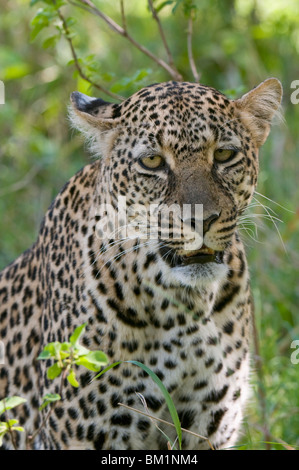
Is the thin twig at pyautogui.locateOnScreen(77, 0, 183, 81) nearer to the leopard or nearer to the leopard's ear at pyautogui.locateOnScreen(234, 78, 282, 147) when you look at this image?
the leopard

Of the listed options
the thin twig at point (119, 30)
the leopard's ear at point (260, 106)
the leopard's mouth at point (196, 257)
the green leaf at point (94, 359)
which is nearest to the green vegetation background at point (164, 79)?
the thin twig at point (119, 30)

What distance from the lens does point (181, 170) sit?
4648mm

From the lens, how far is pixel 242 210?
16.2 feet

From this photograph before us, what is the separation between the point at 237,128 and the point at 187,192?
618 mm

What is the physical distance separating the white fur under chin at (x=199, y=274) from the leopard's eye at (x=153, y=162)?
59cm

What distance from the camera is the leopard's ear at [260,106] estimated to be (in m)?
5.07

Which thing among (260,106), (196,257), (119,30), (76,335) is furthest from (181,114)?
(119,30)

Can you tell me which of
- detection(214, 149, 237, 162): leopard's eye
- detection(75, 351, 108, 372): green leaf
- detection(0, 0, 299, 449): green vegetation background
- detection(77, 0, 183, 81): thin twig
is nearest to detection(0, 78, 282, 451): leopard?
detection(214, 149, 237, 162): leopard's eye

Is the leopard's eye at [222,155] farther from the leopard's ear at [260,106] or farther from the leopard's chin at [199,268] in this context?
the leopard's chin at [199,268]

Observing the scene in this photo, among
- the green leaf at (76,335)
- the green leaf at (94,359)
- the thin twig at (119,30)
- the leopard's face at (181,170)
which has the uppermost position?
the thin twig at (119,30)

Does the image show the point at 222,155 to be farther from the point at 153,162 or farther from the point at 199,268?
the point at 199,268

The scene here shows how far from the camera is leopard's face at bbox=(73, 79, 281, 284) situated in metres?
4.56
